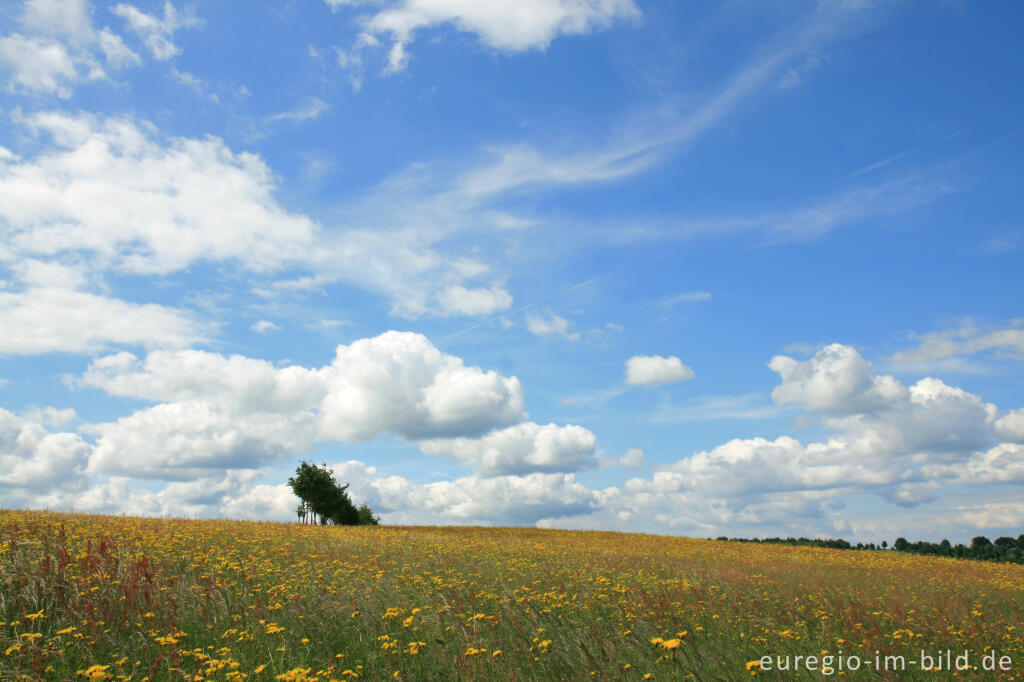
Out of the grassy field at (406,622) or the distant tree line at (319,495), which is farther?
the distant tree line at (319,495)

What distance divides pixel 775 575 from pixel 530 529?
107 ft

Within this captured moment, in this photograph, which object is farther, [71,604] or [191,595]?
[191,595]

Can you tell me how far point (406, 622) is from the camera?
7.48 metres

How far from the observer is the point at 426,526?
4619cm

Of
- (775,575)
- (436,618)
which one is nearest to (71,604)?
(436,618)

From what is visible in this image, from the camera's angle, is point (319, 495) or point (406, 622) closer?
point (406, 622)

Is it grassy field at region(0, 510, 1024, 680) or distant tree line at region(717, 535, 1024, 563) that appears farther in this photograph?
distant tree line at region(717, 535, 1024, 563)

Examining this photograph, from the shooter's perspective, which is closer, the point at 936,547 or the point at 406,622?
the point at 406,622

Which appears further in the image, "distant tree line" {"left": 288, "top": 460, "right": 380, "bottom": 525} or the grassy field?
"distant tree line" {"left": 288, "top": 460, "right": 380, "bottom": 525}

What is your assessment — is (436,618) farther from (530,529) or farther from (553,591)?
(530,529)

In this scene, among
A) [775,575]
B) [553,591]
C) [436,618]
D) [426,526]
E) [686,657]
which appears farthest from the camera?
[426,526]

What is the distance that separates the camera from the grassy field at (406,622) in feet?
23.6

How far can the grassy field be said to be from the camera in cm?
720

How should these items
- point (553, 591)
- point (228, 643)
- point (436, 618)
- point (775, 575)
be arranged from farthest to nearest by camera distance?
point (775, 575)
point (553, 591)
point (436, 618)
point (228, 643)
